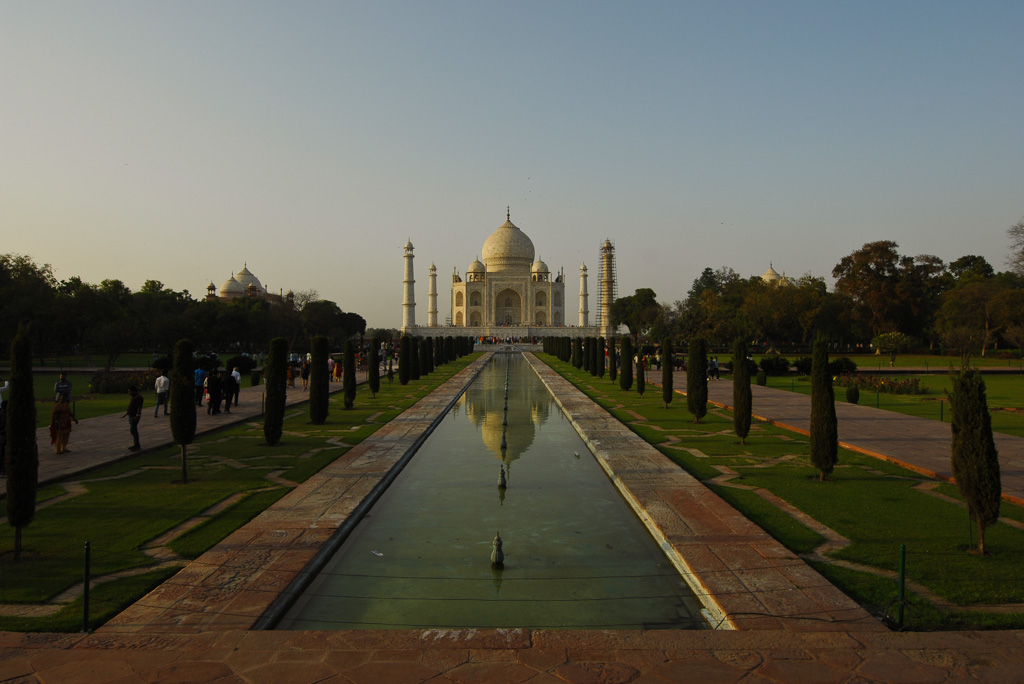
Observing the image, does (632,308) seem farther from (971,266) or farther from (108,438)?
(108,438)

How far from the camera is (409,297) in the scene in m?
63.2

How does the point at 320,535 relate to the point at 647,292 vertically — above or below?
below

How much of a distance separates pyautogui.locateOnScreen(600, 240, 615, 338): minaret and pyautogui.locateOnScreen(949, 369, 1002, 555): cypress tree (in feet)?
184

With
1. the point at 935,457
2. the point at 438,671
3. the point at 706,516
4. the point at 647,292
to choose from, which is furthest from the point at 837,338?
the point at 438,671

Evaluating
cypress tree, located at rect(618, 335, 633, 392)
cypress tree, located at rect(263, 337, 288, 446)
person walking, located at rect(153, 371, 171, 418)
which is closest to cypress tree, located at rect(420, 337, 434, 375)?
cypress tree, located at rect(618, 335, 633, 392)

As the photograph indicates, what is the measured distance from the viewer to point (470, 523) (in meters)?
6.18

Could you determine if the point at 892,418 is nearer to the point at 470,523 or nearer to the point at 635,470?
the point at 635,470

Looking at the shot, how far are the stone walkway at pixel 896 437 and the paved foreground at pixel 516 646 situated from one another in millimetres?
3688

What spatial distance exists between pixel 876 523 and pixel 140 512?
20.3 feet

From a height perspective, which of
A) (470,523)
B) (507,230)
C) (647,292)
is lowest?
(470,523)

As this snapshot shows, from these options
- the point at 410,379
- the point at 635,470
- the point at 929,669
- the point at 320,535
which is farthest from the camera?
the point at 410,379

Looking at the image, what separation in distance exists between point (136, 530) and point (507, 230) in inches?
2644

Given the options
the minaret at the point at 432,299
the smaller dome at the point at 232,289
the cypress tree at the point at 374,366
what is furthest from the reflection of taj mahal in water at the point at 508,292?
the cypress tree at the point at 374,366

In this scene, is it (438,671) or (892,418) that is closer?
(438,671)
